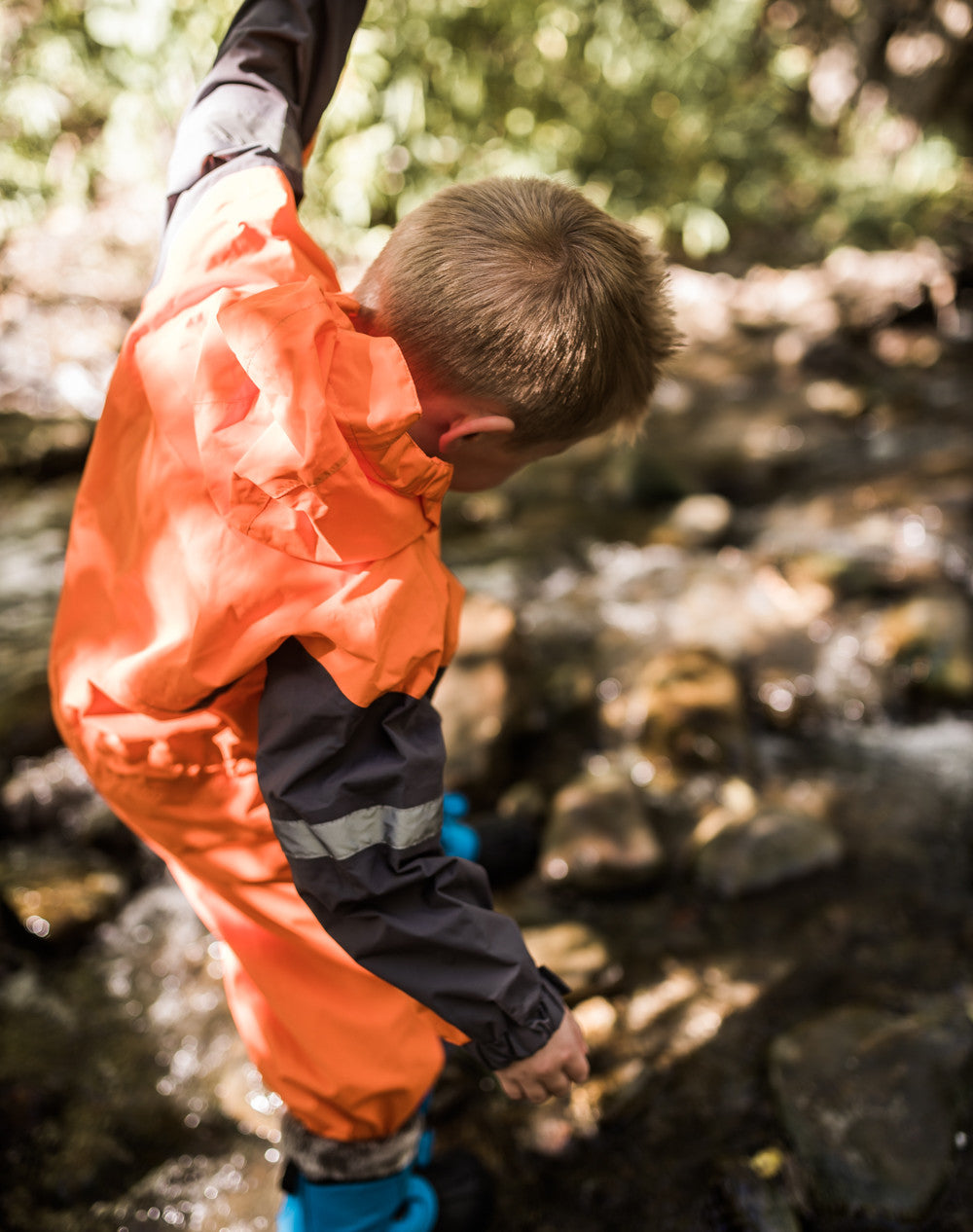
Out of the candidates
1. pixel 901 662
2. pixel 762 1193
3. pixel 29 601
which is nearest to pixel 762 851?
pixel 762 1193

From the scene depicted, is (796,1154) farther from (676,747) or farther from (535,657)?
(535,657)

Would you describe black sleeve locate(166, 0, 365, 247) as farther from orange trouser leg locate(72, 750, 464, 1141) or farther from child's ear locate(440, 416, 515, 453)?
orange trouser leg locate(72, 750, 464, 1141)

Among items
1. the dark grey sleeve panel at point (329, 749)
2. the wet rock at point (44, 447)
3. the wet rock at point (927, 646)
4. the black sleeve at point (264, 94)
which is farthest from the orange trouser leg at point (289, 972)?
the wet rock at point (44, 447)

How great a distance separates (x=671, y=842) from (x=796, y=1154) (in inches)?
42.9

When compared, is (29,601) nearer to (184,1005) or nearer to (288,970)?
(184,1005)

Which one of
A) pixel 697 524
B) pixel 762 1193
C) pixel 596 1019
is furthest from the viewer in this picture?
pixel 697 524

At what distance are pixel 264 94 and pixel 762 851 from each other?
232 cm

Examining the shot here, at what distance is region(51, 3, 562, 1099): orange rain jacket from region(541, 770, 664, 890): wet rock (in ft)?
4.58

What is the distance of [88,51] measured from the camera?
7309 mm

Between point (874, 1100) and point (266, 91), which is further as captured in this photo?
point (874, 1100)

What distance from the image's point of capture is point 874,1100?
187 cm

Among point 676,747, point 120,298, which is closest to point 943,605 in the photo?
point 676,747

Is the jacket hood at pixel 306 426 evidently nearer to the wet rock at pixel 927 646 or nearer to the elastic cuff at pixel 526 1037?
the elastic cuff at pixel 526 1037

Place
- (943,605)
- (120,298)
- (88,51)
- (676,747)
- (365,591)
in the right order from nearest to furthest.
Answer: (365,591)
(676,747)
(943,605)
(120,298)
(88,51)
